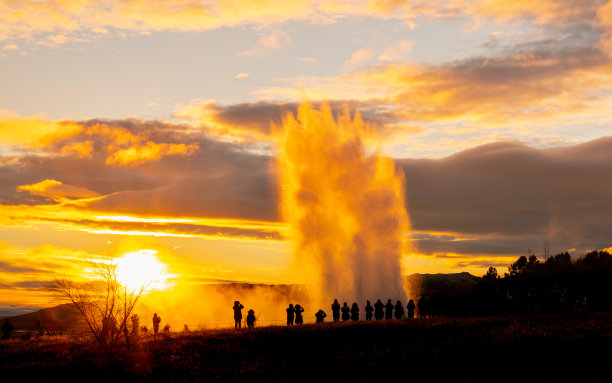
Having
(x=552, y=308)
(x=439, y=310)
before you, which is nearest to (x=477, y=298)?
(x=439, y=310)

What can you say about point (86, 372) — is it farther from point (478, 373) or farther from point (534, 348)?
point (534, 348)

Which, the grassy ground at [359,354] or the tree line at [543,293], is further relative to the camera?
the tree line at [543,293]

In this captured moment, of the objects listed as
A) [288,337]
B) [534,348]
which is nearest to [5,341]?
[288,337]

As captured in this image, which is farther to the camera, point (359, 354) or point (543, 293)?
point (543, 293)

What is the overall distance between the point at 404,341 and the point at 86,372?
17537 millimetres

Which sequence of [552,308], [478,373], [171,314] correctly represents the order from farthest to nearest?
[171,314]
[552,308]
[478,373]

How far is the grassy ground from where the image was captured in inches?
1294

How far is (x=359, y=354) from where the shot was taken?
37.4 m

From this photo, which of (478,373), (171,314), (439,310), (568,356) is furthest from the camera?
(171,314)

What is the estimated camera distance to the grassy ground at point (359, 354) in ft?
108

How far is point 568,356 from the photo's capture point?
34438mm

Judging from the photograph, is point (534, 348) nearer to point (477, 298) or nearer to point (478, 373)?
point (478, 373)

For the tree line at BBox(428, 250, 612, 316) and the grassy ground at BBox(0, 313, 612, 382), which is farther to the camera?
the tree line at BBox(428, 250, 612, 316)

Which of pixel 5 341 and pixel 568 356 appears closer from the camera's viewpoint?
pixel 568 356
